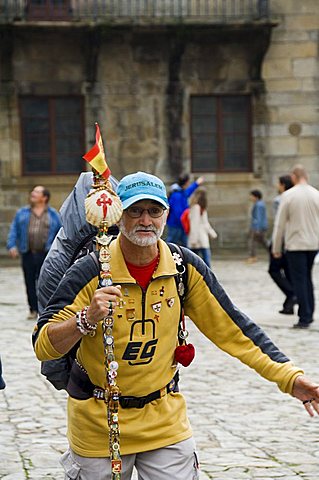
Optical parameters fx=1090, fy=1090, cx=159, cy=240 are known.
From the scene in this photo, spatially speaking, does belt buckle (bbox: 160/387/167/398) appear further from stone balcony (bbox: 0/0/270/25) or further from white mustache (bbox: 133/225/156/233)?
stone balcony (bbox: 0/0/270/25)

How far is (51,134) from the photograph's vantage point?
24.5m

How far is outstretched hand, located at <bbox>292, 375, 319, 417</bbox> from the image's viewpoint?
13.8 feet

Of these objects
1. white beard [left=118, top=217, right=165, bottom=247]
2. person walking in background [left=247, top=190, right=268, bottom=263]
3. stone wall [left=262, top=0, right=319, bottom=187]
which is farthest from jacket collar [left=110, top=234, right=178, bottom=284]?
stone wall [left=262, top=0, right=319, bottom=187]

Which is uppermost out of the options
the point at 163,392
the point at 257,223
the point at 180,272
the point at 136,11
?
the point at 136,11

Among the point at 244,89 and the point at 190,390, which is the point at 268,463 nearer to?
the point at 190,390

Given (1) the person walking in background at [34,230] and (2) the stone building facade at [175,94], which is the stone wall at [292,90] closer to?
(2) the stone building facade at [175,94]

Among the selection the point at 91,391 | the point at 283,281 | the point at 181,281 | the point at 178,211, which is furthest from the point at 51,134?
the point at 91,391

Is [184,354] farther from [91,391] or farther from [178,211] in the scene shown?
[178,211]

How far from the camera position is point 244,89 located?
81.0 ft

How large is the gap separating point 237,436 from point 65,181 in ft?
57.2

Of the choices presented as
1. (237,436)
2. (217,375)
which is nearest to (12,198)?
(217,375)

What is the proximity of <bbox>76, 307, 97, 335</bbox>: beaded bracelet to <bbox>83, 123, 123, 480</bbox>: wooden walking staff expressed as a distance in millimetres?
95

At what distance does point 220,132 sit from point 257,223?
9.27ft

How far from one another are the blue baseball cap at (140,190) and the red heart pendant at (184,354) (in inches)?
23.1
